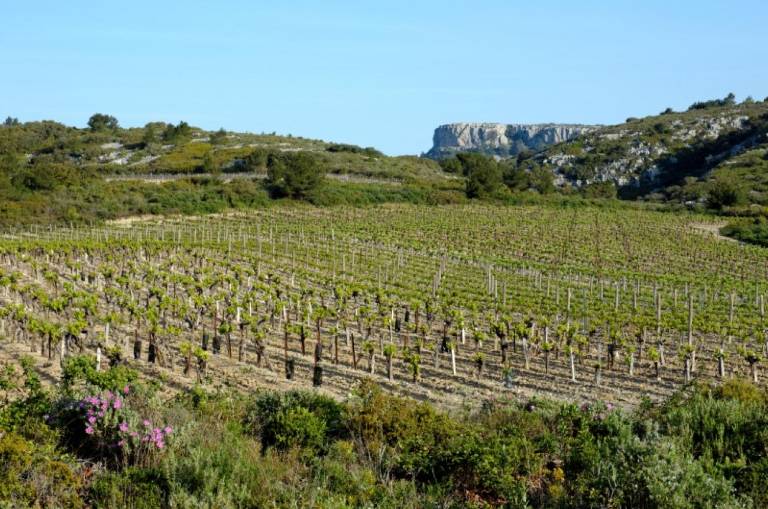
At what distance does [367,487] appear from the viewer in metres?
8.23

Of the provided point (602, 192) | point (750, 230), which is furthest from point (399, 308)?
point (602, 192)

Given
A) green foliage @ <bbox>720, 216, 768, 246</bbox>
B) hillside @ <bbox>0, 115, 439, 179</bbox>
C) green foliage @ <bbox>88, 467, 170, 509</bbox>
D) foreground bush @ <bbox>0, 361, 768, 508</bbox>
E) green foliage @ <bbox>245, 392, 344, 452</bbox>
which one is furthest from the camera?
hillside @ <bbox>0, 115, 439, 179</bbox>

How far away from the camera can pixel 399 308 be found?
28312 mm

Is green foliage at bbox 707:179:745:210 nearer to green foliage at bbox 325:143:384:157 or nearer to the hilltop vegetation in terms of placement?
the hilltop vegetation

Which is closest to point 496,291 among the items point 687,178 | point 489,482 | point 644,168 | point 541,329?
point 541,329

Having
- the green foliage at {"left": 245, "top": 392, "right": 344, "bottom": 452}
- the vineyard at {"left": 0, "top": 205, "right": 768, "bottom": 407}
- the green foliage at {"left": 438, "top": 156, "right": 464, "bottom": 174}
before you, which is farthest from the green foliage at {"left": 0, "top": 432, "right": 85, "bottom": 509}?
the green foliage at {"left": 438, "top": 156, "right": 464, "bottom": 174}

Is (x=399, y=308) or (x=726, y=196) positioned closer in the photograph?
(x=399, y=308)

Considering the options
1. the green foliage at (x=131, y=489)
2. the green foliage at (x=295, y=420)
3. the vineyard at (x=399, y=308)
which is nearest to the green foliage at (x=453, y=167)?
the vineyard at (x=399, y=308)

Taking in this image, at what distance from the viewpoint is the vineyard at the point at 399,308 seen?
1920cm

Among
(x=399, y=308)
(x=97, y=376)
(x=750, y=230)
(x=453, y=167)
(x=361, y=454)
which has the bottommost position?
(x=399, y=308)

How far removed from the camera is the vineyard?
63.0ft

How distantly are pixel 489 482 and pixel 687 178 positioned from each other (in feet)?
335

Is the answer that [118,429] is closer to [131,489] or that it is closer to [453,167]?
[131,489]

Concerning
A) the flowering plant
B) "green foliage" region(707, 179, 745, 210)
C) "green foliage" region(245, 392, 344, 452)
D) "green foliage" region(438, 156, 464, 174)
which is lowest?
"green foliage" region(245, 392, 344, 452)
